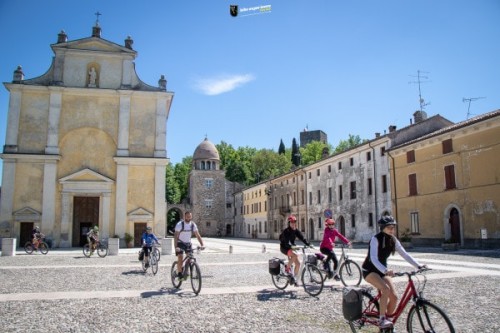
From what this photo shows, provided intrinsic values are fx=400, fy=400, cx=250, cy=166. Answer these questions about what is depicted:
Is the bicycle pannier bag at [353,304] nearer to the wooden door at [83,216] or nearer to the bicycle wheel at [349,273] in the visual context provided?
the bicycle wheel at [349,273]

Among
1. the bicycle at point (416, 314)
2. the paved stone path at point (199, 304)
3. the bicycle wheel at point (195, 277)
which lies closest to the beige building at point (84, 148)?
the paved stone path at point (199, 304)

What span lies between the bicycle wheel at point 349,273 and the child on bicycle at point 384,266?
4604 mm

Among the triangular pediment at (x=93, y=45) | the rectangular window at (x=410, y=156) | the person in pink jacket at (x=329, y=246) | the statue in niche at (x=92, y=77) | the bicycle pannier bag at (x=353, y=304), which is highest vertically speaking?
the triangular pediment at (x=93, y=45)

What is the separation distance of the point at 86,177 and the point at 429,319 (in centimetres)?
2726

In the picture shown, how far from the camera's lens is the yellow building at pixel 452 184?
22.8m

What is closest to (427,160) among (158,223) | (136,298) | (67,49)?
(158,223)

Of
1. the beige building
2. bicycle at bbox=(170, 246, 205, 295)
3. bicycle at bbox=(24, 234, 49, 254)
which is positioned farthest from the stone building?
bicycle at bbox=(170, 246, 205, 295)

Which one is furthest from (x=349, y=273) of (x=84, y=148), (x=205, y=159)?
(x=205, y=159)

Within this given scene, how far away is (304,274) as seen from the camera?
895 centimetres

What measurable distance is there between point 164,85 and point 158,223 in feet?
35.2

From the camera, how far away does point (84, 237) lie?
29000 mm

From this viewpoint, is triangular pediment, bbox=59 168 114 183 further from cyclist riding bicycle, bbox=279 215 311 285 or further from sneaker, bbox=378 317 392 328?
sneaker, bbox=378 317 392 328

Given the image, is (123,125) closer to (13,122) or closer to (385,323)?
(13,122)

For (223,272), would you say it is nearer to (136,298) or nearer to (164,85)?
(136,298)
